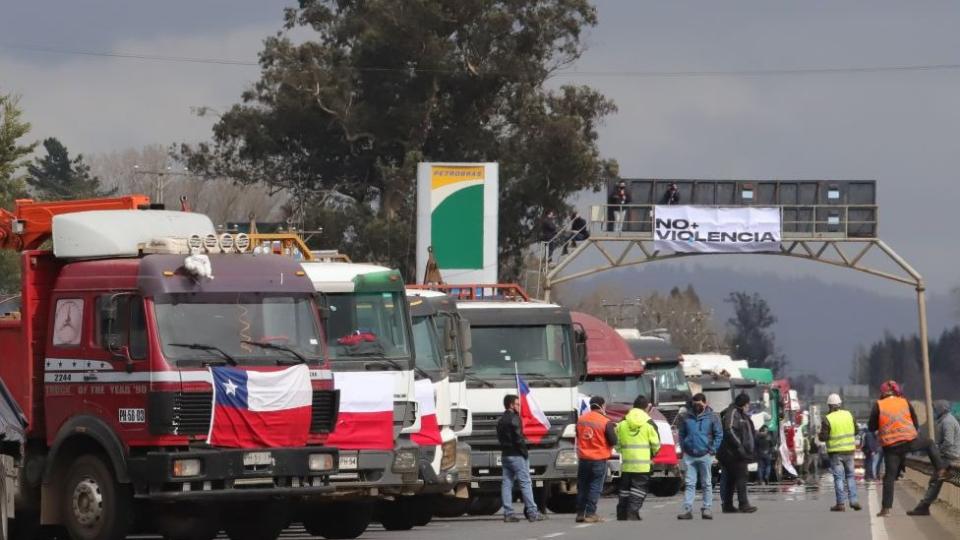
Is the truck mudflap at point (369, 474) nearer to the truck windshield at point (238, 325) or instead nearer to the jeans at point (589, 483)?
the truck windshield at point (238, 325)

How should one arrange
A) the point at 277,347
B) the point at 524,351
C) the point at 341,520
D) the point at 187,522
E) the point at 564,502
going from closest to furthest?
1. the point at 277,347
2. the point at 187,522
3. the point at 341,520
4. the point at 524,351
5. the point at 564,502

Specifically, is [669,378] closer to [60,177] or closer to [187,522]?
[187,522]

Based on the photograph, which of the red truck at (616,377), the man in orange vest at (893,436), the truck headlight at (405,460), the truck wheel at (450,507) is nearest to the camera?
the truck headlight at (405,460)

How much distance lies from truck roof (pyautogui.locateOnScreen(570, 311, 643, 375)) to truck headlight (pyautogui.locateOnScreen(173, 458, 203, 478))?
737 inches

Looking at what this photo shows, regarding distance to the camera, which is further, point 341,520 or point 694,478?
point 694,478

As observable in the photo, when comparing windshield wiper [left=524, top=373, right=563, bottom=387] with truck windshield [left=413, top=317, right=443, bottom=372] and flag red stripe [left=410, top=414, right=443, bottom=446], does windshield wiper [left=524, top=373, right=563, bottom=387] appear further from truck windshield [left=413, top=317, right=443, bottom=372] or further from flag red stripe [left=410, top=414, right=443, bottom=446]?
flag red stripe [left=410, top=414, right=443, bottom=446]

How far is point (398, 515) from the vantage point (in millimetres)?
26062

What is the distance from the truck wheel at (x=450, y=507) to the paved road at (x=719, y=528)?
17 centimetres

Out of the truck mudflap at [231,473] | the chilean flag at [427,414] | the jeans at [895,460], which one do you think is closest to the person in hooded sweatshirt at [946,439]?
the jeans at [895,460]

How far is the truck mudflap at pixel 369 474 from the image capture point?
69.8ft

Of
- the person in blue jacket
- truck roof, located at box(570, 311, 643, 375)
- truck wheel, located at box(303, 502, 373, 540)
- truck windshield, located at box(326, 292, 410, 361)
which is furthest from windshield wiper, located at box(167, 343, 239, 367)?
truck roof, located at box(570, 311, 643, 375)

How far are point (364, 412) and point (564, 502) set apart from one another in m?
11.4

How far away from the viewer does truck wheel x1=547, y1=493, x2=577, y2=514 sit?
3247 cm

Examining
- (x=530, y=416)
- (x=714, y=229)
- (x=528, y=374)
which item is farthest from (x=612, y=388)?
(x=714, y=229)
